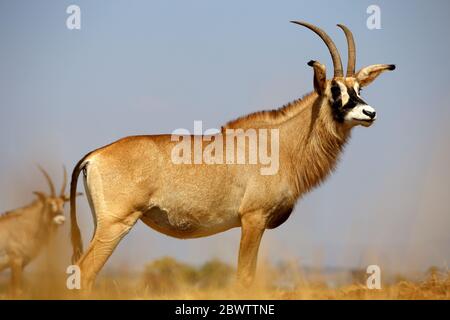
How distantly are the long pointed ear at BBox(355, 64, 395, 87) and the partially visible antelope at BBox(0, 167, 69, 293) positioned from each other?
32.9 ft

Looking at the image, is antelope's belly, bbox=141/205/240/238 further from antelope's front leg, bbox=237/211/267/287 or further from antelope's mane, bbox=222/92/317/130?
antelope's mane, bbox=222/92/317/130

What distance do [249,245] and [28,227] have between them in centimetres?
1127

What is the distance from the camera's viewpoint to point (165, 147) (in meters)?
11.8

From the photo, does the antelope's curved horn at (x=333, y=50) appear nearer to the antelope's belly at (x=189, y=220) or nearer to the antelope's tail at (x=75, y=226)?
the antelope's belly at (x=189, y=220)

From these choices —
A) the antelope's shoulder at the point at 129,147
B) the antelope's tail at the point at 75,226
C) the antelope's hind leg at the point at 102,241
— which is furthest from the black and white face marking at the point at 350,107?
the antelope's tail at the point at 75,226

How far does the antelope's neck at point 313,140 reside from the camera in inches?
487

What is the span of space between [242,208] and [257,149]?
3.70 ft

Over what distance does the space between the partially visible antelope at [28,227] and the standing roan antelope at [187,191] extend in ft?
27.0

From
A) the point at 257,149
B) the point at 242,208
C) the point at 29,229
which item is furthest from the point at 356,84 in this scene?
the point at 29,229

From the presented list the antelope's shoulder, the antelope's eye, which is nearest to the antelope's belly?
the antelope's shoulder

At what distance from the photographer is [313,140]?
12500 mm

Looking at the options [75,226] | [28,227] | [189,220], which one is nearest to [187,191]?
[189,220]

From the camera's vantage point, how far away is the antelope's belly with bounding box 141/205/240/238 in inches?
455
